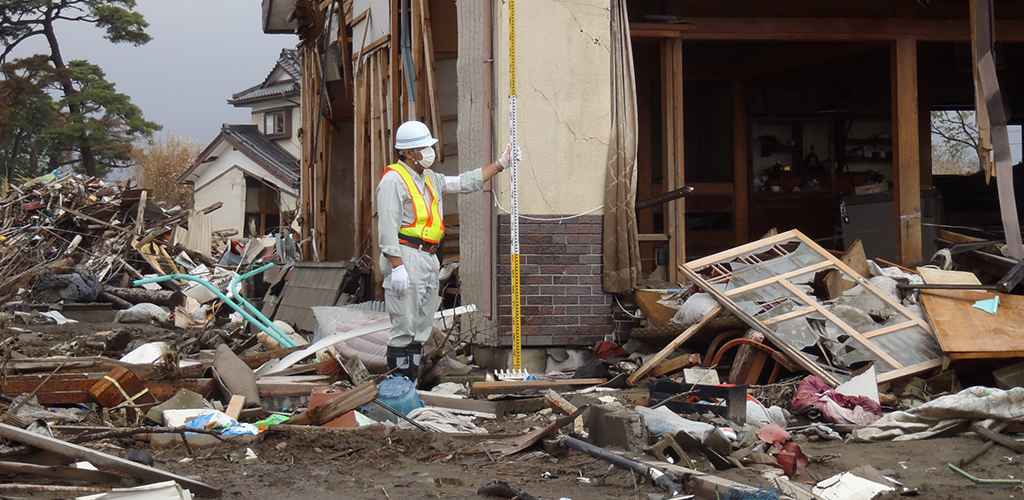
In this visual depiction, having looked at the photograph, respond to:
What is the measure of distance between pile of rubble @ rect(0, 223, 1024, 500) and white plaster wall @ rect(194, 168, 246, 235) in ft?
124

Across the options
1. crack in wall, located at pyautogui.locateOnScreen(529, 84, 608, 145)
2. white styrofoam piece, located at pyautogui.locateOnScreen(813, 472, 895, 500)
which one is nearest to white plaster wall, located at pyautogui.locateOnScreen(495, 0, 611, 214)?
crack in wall, located at pyautogui.locateOnScreen(529, 84, 608, 145)

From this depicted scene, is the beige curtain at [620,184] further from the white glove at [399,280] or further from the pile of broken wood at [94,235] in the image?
the pile of broken wood at [94,235]

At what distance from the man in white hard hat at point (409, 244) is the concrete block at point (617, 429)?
2.07 metres

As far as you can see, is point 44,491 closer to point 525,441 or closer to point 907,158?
point 525,441

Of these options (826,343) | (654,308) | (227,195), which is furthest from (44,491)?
(227,195)

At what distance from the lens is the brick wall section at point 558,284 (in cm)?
934

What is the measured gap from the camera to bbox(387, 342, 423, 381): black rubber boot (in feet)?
27.3

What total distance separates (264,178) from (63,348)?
3680 centimetres

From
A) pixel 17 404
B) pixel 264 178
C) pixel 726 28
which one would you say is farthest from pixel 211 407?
pixel 264 178

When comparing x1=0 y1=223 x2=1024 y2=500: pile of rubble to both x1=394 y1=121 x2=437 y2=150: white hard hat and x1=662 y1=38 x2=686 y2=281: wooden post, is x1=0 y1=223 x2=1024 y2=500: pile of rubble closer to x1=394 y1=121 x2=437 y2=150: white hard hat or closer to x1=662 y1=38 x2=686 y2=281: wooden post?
x1=662 y1=38 x2=686 y2=281: wooden post

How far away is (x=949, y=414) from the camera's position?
6.90 metres

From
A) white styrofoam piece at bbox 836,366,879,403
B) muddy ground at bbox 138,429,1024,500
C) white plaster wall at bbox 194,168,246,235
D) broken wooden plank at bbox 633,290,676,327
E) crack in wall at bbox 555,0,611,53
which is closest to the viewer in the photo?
muddy ground at bbox 138,429,1024,500

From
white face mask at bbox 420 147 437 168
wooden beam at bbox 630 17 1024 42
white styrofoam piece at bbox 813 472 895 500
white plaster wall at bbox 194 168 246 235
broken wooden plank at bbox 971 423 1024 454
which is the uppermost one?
white plaster wall at bbox 194 168 246 235

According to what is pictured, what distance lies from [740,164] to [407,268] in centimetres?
680
